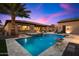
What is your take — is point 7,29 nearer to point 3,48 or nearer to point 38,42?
point 3,48

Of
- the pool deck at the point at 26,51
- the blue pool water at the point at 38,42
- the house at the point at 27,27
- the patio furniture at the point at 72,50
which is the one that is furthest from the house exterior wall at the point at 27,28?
the patio furniture at the point at 72,50

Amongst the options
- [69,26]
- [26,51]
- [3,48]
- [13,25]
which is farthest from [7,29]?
[69,26]

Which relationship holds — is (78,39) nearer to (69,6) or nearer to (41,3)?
(69,6)

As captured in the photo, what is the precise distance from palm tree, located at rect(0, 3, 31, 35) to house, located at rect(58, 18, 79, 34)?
23.9 inches

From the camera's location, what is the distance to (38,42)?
2.66 metres

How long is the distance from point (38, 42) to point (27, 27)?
0.33 metres

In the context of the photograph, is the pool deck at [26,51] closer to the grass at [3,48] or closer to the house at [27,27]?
the grass at [3,48]

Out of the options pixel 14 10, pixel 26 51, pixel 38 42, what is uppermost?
pixel 14 10

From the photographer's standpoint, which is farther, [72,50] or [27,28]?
[27,28]

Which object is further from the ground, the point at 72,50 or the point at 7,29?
the point at 7,29

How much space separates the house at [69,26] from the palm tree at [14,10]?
0.61 metres

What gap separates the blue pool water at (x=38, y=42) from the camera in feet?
8.62

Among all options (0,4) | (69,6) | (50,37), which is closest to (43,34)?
(50,37)

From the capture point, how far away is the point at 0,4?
103 inches
